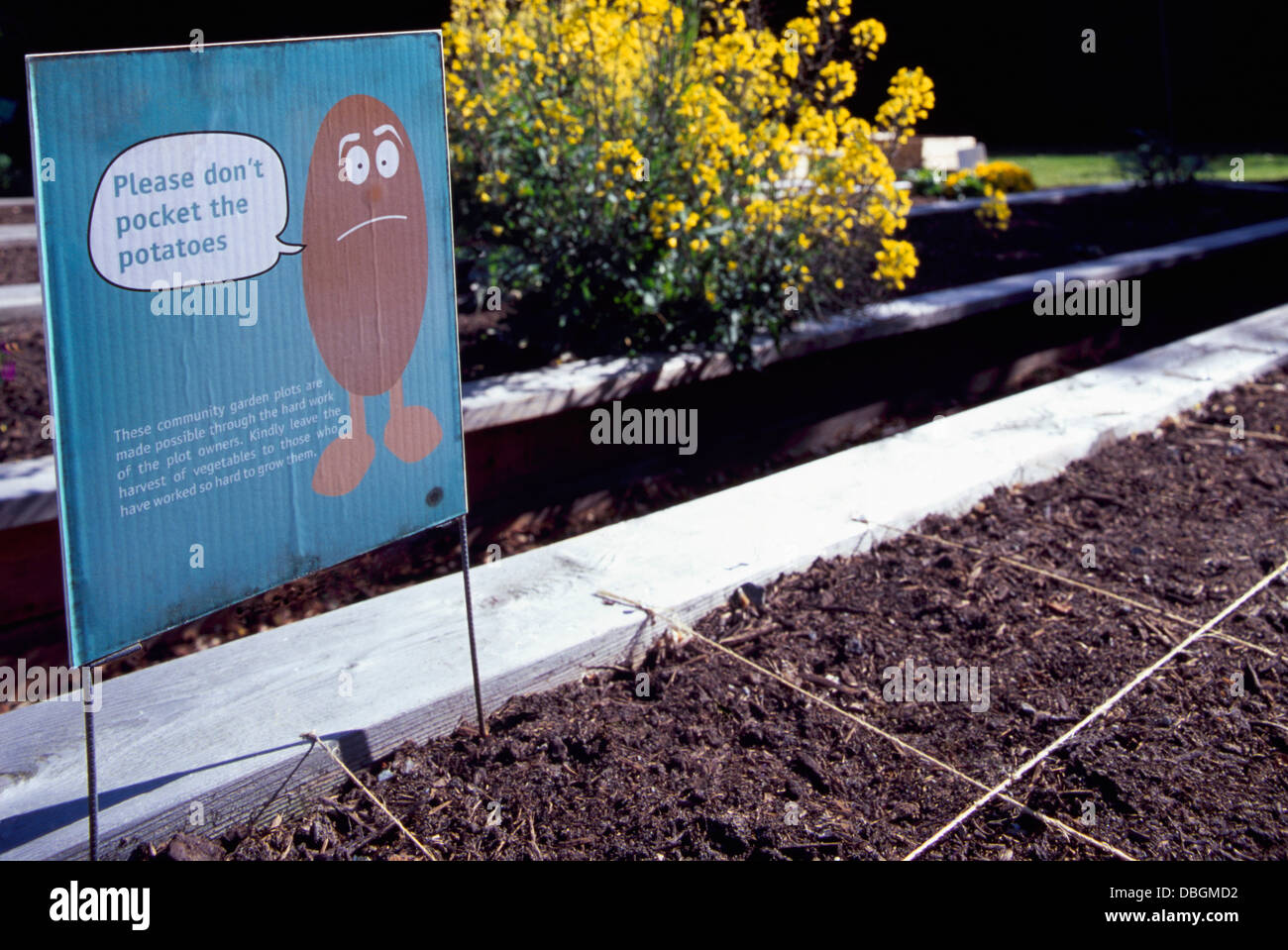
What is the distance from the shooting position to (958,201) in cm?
1088

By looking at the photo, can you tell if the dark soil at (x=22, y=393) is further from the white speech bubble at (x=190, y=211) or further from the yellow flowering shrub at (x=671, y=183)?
the white speech bubble at (x=190, y=211)

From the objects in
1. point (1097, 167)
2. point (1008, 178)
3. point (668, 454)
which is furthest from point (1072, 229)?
point (1097, 167)

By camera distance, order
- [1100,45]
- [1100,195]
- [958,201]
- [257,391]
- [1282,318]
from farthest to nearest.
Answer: [1100,45], [1100,195], [958,201], [1282,318], [257,391]

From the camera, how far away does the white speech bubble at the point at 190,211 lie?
1.64m

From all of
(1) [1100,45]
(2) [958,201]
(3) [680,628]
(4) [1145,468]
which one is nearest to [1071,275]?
(4) [1145,468]

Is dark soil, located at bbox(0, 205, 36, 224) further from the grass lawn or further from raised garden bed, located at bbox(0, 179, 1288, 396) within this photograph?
the grass lawn

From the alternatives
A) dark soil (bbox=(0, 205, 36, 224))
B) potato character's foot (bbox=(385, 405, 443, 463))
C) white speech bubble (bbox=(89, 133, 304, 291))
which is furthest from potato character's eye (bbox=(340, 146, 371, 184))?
dark soil (bbox=(0, 205, 36, 224))

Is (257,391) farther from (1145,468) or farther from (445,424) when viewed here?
(1145,468)

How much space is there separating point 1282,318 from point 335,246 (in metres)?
6.61

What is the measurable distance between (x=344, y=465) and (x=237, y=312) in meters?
0.40

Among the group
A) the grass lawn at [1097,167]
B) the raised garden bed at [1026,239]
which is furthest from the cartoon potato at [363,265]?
the grass lawn at [1097,167]

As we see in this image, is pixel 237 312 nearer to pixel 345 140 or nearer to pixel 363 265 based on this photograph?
pixel 363 265

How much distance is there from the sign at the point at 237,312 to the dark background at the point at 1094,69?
1680 centimetres

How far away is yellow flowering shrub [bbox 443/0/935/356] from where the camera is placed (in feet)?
15.7
